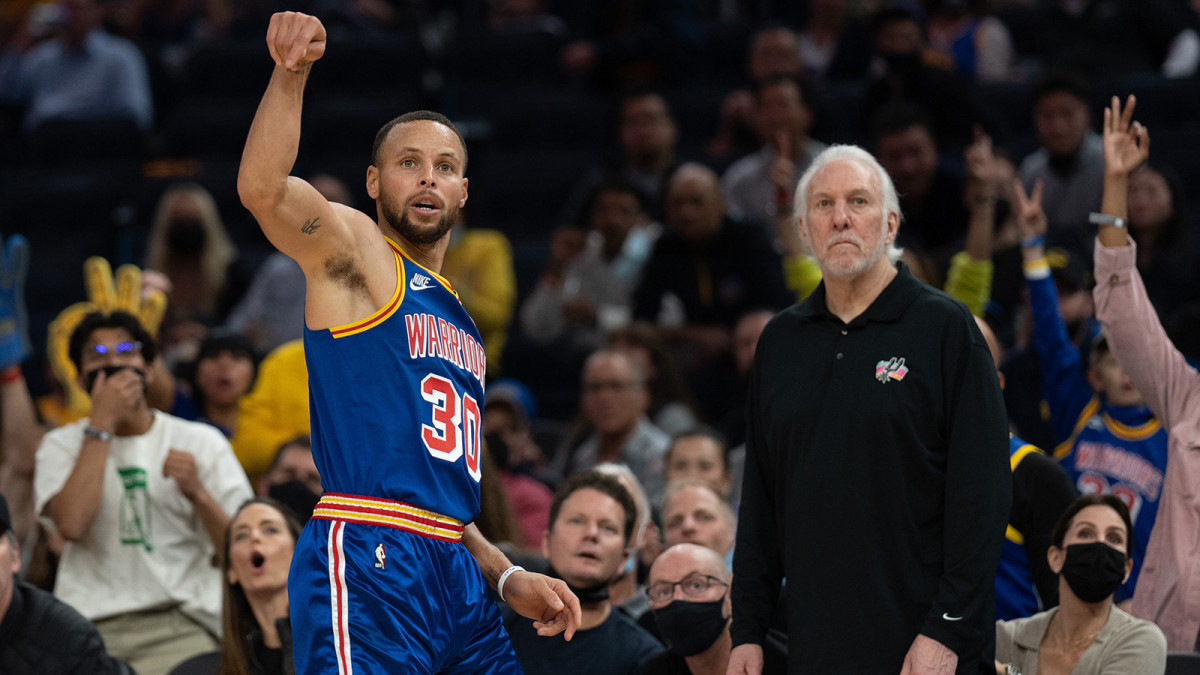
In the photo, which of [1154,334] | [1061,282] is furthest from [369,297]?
[1061,282]

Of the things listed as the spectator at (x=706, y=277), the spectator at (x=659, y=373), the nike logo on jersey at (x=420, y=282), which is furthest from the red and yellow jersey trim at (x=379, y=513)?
the spectator at (x=706, y=277)

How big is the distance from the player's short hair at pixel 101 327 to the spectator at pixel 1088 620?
3.15 metres

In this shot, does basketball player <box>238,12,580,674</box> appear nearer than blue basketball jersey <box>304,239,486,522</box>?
Yes

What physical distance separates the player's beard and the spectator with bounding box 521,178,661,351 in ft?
14.3

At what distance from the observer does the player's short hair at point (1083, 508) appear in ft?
12.4

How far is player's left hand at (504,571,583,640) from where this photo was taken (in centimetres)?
304

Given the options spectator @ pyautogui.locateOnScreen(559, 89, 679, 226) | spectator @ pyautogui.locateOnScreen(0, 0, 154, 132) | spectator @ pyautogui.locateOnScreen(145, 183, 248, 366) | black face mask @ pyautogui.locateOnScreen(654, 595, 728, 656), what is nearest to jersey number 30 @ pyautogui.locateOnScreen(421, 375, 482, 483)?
black face mask @ pyautogui.locateOnScreen(654, 595, 728, 656)

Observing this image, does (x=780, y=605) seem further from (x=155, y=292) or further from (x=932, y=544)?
(x=155, y=292)

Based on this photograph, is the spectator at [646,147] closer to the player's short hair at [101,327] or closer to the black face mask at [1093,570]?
the player's short hair at [101,327]

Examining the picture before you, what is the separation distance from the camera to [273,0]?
38.9 ft

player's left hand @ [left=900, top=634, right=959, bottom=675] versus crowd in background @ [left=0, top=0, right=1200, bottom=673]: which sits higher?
crowd in background @ [left=0, top=0, right=1200, bottom=673]

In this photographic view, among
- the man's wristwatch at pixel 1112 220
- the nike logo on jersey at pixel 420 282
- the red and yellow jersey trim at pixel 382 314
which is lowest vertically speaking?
the red and yellow jersey trim at pixel 382 314

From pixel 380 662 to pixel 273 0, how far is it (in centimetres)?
1007

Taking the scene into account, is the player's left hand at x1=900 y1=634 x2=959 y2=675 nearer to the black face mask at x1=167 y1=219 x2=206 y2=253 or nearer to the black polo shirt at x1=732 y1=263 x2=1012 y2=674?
the black polo shirt at x1=732 y1=263 x2=1012 y2=674
